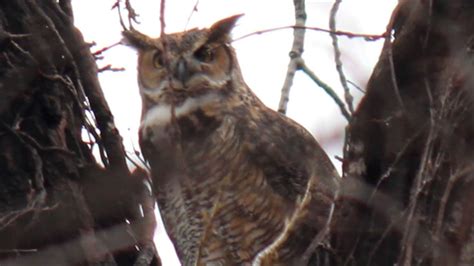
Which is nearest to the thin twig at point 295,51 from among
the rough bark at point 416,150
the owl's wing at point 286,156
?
the owl's wing at point 286,156

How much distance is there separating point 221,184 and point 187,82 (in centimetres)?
49

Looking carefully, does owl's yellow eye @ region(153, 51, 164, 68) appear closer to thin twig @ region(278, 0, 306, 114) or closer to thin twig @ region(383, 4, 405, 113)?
thin twig @ region(278, 0, 306, 114)

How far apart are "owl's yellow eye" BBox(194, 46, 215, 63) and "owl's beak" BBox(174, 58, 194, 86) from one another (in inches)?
3.4

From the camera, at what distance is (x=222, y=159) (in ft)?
12.3

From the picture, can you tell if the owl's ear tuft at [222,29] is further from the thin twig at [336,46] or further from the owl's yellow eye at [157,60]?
the thin twig at [336,46]

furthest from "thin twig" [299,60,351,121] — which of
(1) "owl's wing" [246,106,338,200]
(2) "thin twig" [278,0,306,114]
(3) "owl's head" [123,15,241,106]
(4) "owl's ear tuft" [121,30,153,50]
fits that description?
(4) "owl's ear tuft" [121,30,153,50]

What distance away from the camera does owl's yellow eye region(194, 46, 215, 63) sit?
13.4 ft

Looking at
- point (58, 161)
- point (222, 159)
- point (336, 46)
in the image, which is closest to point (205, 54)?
point (222, 159)

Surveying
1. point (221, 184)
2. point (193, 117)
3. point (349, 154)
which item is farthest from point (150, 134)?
point (349, 154)

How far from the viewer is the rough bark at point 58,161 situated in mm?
3467

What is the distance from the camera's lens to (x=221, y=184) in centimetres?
367

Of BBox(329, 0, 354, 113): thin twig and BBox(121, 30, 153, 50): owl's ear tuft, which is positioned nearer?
BBox(329, 0, 354, 113): thin twig

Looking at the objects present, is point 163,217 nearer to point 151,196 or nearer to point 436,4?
point 151,196

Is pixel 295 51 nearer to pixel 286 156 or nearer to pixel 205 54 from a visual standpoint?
pixel 286 156
